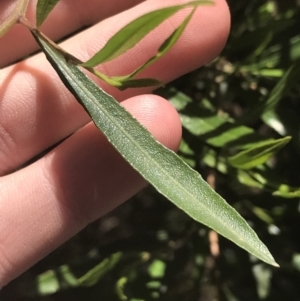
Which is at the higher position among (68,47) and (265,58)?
(68,47)

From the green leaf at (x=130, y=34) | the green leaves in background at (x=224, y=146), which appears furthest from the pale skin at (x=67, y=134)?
the green leaf at (x=130, y=34)

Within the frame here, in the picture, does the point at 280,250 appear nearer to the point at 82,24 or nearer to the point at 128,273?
the point at 128,273

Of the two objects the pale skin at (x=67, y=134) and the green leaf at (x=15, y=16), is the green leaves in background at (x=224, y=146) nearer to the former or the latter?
the pale skin at (x=67, y=134)

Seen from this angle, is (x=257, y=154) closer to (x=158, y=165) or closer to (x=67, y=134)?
(x=158, y=165)

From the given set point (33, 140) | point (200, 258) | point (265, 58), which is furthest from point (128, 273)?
point (265, 58)

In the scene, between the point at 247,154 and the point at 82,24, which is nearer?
the point at 247,154

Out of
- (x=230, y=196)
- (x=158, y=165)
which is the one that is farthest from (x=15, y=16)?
(x=230, y=196)
